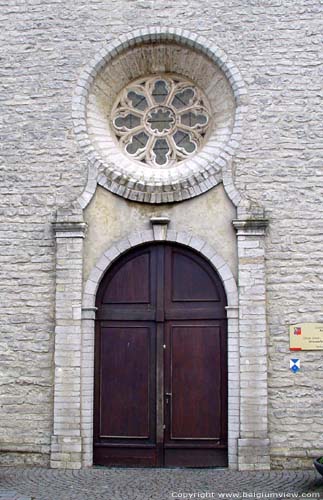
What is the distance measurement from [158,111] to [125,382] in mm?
3807

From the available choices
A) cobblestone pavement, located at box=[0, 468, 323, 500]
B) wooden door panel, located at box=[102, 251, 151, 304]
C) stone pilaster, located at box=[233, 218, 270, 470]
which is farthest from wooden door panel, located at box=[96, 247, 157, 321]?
cobblestone pavement, located at box=[0, 468, 323, 500]

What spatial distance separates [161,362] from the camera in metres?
8.98

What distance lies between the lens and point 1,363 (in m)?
8.99

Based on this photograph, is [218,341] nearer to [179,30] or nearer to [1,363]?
[1,363]

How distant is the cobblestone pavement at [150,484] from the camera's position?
287 inches

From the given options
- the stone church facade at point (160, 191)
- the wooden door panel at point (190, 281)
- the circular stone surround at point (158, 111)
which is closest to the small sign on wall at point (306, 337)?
the stone church facade at point (160, 191)

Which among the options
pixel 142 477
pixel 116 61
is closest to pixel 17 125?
pixel 116 61

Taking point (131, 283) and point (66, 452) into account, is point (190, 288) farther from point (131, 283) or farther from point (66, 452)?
point (66, 452)

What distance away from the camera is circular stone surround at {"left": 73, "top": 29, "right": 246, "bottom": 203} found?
919 cm

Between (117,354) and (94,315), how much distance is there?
1.96 ft

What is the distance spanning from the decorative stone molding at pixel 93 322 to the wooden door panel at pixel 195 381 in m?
0.24

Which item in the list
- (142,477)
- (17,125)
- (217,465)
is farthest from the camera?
(17,125)

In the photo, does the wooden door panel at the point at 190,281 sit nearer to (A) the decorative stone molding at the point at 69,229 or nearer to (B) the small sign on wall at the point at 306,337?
(B) the small sign on wall at the point at 306,337

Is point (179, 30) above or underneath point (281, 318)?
above
